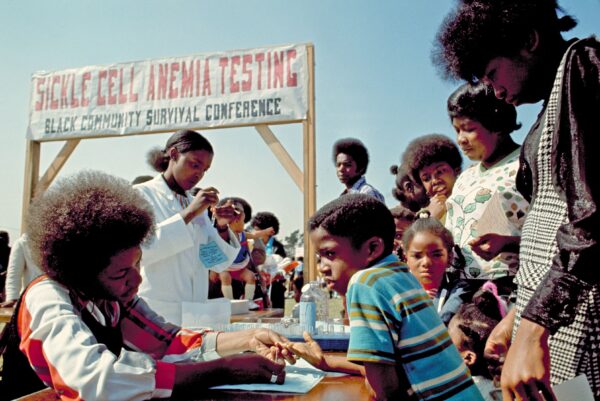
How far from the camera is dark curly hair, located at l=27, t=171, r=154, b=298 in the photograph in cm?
121

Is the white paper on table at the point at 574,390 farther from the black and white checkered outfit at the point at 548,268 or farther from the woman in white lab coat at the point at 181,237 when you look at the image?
the woman in white lab coat at the point at 181,237

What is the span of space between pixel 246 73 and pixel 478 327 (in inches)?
153

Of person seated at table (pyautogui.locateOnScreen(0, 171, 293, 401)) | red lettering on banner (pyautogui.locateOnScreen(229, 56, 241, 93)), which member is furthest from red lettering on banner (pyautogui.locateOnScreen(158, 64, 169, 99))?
person seated at table (pyautogui.locateOnScreen(0, 171, 293, 401))

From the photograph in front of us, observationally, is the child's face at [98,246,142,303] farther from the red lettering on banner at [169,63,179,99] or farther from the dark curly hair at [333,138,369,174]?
the red lettering on banner at [169,63,179,99]

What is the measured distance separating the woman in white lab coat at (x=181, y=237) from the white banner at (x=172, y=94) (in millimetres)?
2046

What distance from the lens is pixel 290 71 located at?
4910mm

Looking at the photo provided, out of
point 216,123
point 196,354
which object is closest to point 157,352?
point 196,354

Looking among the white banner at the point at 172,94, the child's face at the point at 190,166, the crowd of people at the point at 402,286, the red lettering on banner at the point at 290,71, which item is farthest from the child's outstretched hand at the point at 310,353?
the red lettering on banner at the point at 290,71

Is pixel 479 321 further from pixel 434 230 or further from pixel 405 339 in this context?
pixel 405 339

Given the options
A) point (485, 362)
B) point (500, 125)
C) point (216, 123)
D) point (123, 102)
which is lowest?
point (485, 362)

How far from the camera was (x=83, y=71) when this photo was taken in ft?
18.2

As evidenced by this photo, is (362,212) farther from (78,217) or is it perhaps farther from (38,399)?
(38,399)

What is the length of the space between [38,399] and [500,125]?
206cm

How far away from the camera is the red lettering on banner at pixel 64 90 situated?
18.1 ft
